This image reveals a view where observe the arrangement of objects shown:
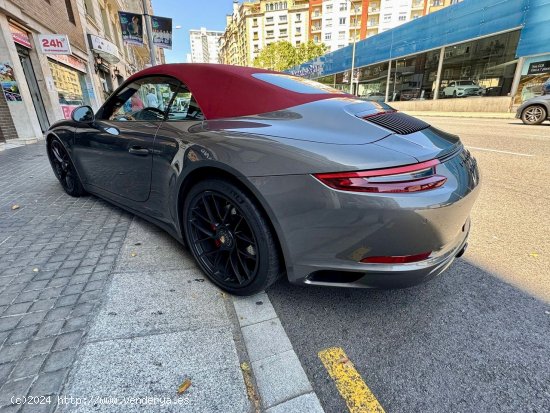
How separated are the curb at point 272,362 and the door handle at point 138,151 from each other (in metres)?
1.34

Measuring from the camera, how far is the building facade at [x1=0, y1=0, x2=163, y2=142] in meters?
8.29

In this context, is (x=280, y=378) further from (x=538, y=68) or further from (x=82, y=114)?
(x=538, y=68)

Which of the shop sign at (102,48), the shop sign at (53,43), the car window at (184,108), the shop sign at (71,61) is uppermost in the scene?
the shop sign at (102,48)

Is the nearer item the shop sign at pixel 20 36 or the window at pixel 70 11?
the shop sign at pixel 20 36

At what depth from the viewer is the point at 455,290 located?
6.78 ft

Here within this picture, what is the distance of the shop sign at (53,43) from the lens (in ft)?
31.8

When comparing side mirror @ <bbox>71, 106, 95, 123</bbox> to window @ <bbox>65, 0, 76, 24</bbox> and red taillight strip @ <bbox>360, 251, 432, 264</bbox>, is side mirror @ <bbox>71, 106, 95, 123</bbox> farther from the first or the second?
window @ <bbox>65, 0, 76, 24</bbox>

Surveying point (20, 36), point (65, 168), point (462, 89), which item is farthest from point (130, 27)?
point (462, 89)

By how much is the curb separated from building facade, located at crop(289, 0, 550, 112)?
18629 millimetres

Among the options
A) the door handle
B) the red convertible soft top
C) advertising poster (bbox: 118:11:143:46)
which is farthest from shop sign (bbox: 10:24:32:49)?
the red convertible soft top

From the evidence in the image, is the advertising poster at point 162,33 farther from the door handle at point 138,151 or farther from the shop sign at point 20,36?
the door handle at point 138,151

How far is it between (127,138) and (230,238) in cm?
139

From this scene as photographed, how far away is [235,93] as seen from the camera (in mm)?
1991

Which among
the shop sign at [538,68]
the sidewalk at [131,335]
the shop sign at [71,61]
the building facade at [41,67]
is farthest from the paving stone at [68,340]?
the shop sign at [538,68]
